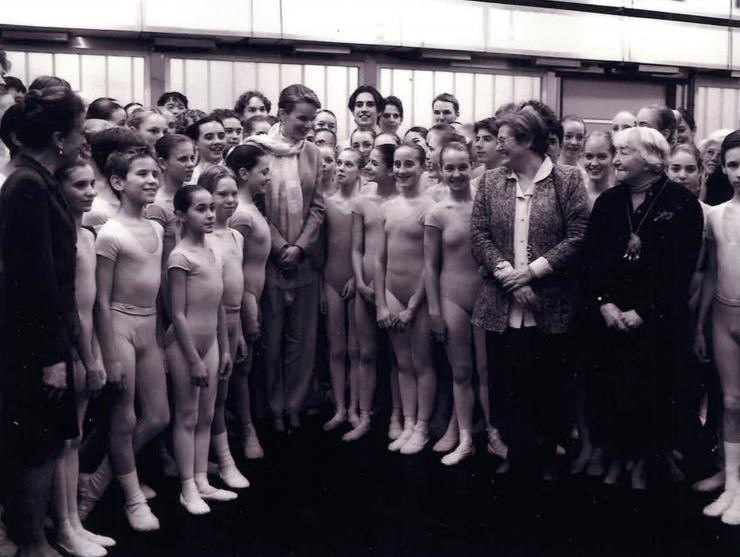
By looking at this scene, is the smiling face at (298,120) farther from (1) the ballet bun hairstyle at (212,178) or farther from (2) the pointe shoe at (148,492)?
(2) the pointe shoe at (148,492)

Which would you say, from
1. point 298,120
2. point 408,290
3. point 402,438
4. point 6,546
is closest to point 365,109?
point 298,120

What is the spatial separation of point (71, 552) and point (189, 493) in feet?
2.08

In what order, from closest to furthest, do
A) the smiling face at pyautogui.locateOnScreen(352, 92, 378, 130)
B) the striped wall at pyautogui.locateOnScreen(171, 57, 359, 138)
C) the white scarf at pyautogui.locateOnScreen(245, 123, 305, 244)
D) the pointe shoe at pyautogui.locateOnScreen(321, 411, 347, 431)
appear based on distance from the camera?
the white scarf at pyautogui.locateOnScreen(245, 123, 305, 244), the pointe shoe at pyautogui.locateOnScreen(321, 411, 347, 431), the smiling face at pyautogui.locateOnScreen(352, 92, 378, 130), the striped wall at pyautogui.locateOnScreen(171, 57, 359, 138)

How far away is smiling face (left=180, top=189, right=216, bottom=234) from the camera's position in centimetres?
386

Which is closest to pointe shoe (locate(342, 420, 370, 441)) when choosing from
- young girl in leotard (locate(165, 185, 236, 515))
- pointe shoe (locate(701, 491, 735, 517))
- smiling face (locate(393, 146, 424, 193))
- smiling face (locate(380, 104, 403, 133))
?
young girl in leotard (locate(165, 185, 236, 515))

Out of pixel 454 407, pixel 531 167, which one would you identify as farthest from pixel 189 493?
pixel 531 167

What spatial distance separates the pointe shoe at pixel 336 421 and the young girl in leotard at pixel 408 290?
0.44 m

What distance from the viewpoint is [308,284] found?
5.20m

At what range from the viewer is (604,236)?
407 centimetres

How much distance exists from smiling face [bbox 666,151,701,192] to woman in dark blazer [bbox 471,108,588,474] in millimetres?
702

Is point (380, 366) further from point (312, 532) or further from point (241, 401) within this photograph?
point (312, 532)

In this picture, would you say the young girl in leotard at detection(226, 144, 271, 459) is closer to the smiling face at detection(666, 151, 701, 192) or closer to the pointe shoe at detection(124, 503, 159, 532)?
the pointe shoe at detection(124, 503, 159, 532)

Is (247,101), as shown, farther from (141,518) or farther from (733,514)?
(733,514)

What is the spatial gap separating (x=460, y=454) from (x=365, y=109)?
2565 mm
